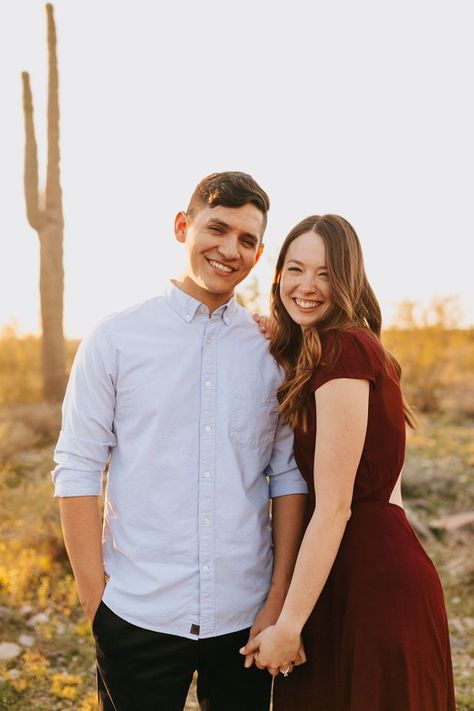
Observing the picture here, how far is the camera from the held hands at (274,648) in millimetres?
2047

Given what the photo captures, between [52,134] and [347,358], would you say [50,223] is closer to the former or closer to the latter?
[52,134]

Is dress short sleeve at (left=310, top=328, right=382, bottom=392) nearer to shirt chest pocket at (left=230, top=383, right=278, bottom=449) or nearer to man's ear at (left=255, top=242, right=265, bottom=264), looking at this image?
shirt chest pocket at (left=230, top=383, right=278, bottom=449)

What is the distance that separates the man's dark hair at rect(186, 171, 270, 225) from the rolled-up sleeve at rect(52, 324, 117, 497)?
0.54 meters

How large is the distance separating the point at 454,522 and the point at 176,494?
4827mm

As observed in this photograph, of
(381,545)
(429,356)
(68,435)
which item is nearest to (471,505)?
(381,545)

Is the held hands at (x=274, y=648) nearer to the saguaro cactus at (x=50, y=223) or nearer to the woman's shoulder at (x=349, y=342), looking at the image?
the woman's shoulder at (x=349, y=342)

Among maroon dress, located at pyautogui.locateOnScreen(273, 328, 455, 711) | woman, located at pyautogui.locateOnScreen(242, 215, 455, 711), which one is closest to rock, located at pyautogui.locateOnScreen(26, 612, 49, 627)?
woman, located at pyautogui.locateOnScreen(242, 215, 455, 711)

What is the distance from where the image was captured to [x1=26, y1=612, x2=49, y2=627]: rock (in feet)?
14.3

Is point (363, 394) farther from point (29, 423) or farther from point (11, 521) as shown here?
point (29, 423)

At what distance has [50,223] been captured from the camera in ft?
35.3

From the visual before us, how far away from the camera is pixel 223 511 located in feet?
6.92

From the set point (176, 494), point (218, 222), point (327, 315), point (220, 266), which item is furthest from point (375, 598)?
point (218, 222)

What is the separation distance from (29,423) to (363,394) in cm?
864

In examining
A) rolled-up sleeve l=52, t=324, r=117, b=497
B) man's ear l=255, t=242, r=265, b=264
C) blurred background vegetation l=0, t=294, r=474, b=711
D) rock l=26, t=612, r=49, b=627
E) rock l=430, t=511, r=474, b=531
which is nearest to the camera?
rolled-up sleeve l=52, t=324, r=117, b=497
